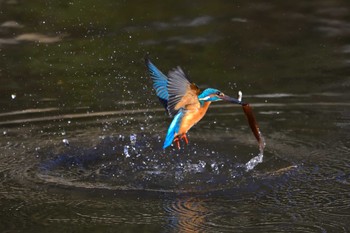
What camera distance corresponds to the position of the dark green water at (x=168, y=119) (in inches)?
188

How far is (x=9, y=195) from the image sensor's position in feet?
16.8

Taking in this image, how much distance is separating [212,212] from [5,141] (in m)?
1.96

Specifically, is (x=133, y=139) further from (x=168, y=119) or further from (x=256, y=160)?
(x=256, y=160)

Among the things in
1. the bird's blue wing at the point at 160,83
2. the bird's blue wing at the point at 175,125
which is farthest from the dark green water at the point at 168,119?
the bird's blue wing at the point at 160,83

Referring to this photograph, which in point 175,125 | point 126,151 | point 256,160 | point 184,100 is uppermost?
point 184,100

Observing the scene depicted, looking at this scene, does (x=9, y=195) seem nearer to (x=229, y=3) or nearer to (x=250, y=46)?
(x=250, y=46)

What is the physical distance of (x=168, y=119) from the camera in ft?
21.7

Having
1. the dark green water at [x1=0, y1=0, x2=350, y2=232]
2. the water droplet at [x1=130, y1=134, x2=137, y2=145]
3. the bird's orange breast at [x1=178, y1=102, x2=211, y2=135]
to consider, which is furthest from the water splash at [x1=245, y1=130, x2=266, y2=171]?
the water droplet at [x1=130, y1=134, x2=137, y2=145]

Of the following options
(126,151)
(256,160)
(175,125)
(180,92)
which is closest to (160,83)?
(175,125)

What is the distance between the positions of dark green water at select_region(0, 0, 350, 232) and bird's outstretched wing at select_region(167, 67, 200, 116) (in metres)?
0.41

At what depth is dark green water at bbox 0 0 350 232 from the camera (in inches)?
188

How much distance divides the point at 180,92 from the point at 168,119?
154 cm

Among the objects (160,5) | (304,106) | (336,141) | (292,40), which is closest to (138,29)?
(160,5)

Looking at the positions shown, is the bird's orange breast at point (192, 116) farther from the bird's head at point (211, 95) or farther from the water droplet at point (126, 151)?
the water droplet at point (126, 151)
